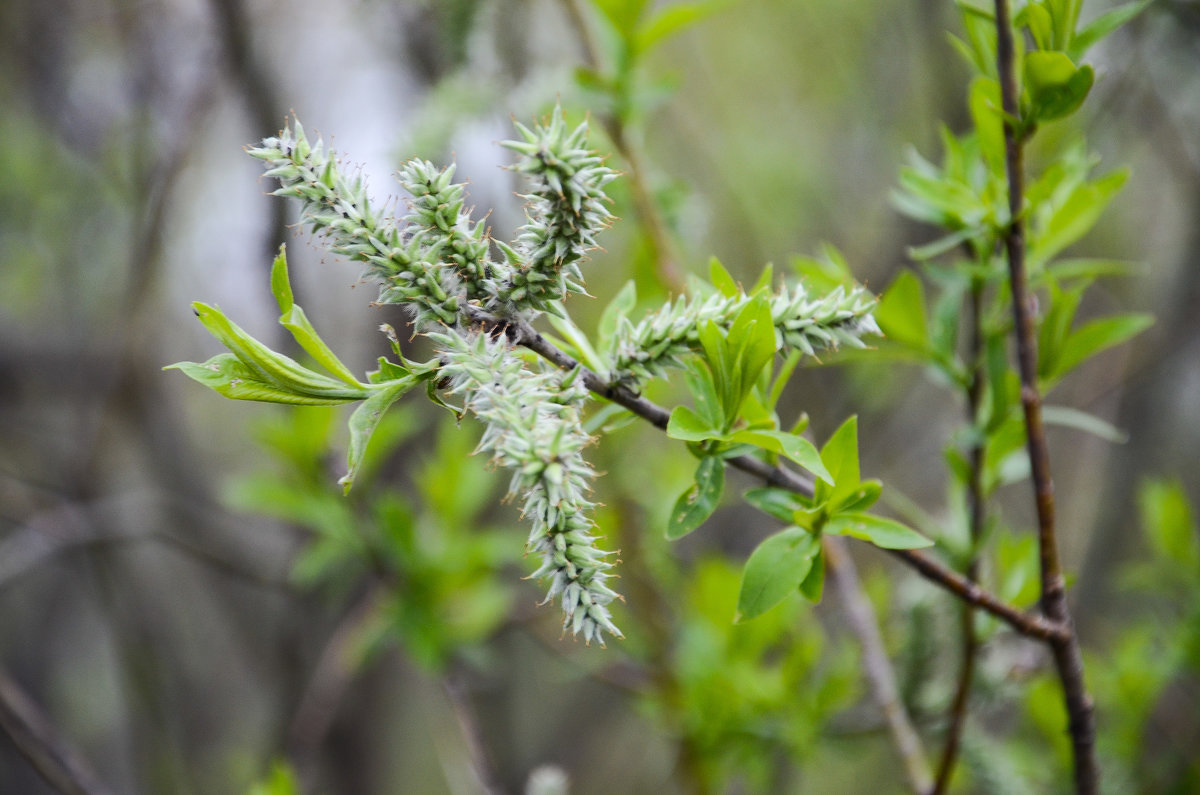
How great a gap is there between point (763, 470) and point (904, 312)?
0.38m

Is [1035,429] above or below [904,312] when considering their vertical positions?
below

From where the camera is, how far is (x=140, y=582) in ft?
11.8

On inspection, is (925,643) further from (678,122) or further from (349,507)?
(678,122)

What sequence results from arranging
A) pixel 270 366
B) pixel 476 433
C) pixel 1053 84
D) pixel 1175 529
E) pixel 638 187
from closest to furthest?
pixel 270 366 → pixel 1053 84 → pixel 638 187 → pixel 1175 529 → pixel 476 433

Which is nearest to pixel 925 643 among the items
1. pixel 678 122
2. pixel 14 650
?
pixel 678 122

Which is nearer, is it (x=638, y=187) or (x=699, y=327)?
(x=699, y=327)

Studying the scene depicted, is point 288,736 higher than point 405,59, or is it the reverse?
point 405,59

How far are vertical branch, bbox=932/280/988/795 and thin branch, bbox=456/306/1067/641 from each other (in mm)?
179

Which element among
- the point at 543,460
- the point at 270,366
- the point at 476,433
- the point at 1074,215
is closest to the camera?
the point at 543,460

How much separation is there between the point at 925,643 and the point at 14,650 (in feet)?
13.3

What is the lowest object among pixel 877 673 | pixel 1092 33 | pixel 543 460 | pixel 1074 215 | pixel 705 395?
pixel 877 673

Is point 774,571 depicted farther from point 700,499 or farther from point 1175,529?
point 1175,529

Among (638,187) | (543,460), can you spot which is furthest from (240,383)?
(638,187)

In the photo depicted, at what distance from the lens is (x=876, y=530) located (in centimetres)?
75
